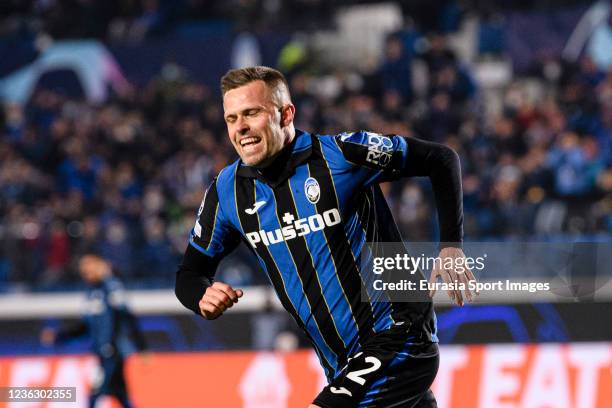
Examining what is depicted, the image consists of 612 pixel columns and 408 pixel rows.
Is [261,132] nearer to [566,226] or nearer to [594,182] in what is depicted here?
[566,226]

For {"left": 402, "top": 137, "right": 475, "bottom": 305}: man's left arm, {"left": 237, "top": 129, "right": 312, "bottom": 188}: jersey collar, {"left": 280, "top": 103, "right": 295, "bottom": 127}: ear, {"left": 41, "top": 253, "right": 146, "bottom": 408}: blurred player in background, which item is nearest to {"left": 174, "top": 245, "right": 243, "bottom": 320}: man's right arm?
{"left": 237, "top": 129, "right": 312, "bottom": 188}: jersey collar

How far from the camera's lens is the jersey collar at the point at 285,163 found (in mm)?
3867

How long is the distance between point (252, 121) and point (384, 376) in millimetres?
1065

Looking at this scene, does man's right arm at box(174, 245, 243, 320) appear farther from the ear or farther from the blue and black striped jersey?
the ear

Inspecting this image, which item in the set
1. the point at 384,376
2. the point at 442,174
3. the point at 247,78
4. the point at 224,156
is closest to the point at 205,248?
the point at 247,78

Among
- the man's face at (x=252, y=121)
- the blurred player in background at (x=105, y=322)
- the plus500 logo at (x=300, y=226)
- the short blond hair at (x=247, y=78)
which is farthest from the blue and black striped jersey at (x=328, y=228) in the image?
the blurred player in background at (x=105, y=322)

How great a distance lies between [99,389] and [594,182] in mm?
5686

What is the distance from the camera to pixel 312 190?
150 inches

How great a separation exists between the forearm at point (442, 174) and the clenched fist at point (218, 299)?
0.82 metres

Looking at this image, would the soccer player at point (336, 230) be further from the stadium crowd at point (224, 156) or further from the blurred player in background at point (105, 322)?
the stadium crowd at point (224, 156)

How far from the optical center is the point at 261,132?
12.3 feet

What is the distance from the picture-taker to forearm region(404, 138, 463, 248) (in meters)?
3.84

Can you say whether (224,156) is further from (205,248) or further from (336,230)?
(336,230)

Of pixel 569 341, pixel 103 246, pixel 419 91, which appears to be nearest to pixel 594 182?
pixel 569 341
